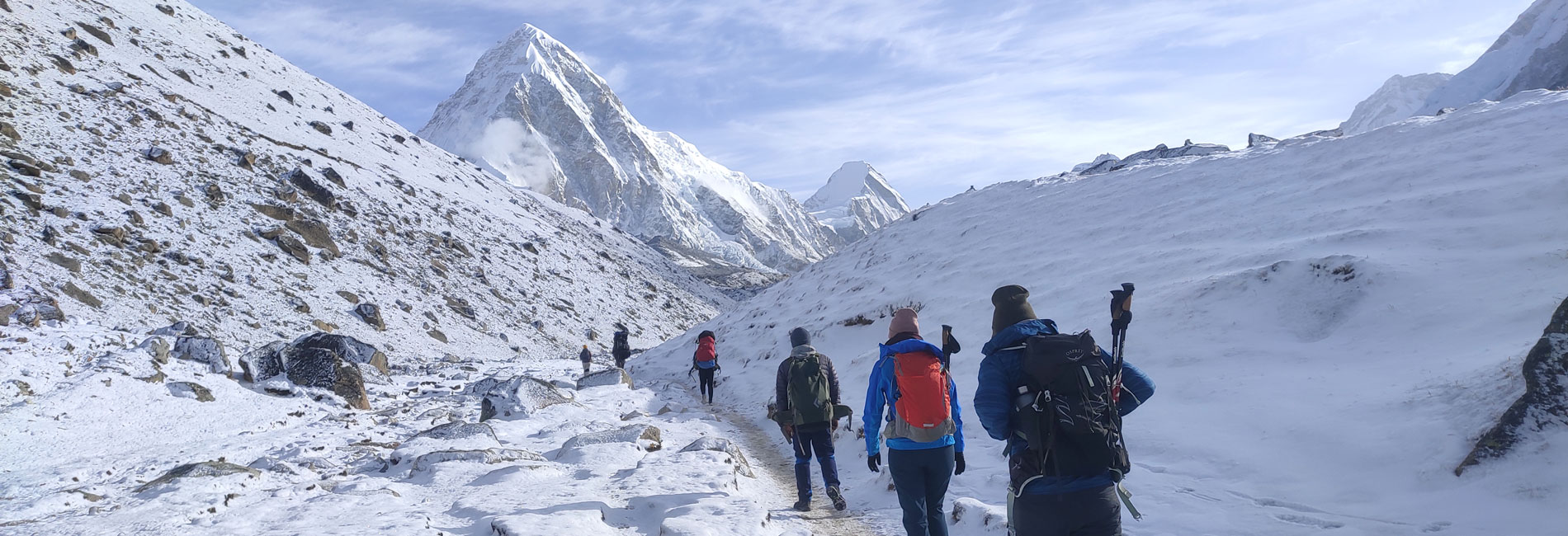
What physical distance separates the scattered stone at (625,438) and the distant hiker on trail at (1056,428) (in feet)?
22.5

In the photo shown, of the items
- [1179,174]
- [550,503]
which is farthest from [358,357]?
[1179,174]

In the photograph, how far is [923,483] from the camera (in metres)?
5.57

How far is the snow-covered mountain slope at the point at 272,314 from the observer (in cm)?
696

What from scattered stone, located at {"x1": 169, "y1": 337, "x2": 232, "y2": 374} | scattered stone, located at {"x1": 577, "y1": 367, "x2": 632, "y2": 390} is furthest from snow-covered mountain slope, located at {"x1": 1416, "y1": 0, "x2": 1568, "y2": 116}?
scattered stone, located at {"x1": 169, "y1": 337, "x2": 232, "y2": 374}

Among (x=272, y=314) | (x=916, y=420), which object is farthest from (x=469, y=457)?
(x=272, y=314)

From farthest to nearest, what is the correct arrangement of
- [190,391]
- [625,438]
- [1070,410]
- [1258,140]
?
[1258,140], [190,391], [625,438], [1070,410]

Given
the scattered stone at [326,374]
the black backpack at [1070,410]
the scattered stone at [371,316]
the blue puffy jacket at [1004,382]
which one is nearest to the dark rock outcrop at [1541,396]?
the blue puffy jacket at [1004,382]

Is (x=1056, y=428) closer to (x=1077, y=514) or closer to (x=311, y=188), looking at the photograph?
(x=1077, y=514)

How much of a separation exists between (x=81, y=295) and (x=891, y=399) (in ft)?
72.5

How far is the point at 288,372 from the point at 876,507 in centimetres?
1086

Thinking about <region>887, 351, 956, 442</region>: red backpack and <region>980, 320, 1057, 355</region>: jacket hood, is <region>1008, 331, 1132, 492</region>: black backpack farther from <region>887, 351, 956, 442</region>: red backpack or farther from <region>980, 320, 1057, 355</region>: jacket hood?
<region>887, 351, 956, 442</region>: red backpack

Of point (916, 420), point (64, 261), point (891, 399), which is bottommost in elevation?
point (916, 420)

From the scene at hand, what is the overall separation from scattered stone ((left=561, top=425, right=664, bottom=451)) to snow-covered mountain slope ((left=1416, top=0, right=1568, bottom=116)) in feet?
419

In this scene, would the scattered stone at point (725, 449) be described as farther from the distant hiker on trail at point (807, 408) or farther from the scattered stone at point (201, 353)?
the scattered stone at point (201, 353)
